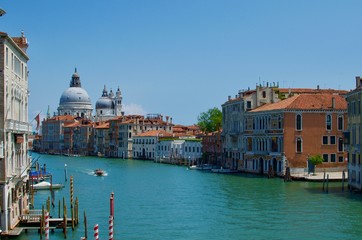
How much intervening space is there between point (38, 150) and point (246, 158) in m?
71.0

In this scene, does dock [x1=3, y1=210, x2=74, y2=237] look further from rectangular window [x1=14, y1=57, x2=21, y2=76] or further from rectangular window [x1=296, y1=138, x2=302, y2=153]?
rectangular window [x1=296, y1=138, x2=302, y2=153]

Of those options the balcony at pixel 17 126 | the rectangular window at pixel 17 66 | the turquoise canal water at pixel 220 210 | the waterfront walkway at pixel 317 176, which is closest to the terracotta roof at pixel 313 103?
the waterfront walkway at pixel 317 176

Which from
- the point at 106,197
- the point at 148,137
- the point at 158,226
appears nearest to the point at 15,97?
the point at 158,226

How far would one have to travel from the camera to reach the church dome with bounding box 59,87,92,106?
111562 millimetres

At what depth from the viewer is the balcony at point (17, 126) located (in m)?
16.4

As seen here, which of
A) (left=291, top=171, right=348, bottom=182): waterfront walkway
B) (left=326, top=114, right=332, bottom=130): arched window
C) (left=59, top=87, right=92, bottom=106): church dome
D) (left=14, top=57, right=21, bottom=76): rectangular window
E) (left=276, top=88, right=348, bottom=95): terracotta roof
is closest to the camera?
(left=14, top=57, right=21, bottom=76): rectangular window

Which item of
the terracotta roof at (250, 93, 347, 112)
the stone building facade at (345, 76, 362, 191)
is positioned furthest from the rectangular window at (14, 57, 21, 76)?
the terracotta roof at (250, 93, 347, 112)

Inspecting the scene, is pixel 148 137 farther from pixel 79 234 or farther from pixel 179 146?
pixel 79 234

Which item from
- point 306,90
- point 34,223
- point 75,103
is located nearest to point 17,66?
point 34,223

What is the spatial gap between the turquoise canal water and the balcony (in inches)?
105

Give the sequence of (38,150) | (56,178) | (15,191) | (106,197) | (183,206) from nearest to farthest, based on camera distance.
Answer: (15,191), (183,206), (106,197), (56,178), (38,150)

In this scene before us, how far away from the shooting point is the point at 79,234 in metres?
17.8

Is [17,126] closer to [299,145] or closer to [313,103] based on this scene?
[299,145]

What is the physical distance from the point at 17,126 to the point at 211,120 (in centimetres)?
4728
